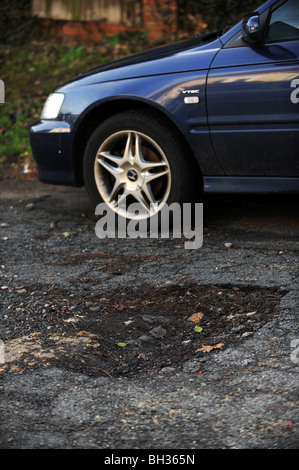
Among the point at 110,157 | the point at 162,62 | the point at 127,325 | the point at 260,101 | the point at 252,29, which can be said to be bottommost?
the point at 127,325

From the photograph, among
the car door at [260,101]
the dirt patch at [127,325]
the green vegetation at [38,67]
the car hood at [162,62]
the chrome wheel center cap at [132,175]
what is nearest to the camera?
the dirt patch at [127,325]

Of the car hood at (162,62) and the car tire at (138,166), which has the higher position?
the car hood at (162,62)

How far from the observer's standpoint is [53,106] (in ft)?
17.1

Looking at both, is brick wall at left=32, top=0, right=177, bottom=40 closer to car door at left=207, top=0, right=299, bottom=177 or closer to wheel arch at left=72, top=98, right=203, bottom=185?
wheel arch at left=72, top=98, right=203, bottom=185

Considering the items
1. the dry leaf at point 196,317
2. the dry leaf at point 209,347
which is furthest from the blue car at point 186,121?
the dry leaf at point 209,347

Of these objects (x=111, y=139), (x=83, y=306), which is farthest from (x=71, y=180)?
(x=83, y=306)

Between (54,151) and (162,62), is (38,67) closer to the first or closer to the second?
(54,151)

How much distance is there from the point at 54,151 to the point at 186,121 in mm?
1137

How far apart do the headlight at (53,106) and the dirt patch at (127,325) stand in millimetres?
1709

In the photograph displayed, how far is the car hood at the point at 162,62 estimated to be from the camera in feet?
14.9

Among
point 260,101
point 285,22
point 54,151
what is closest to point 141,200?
point 54,151

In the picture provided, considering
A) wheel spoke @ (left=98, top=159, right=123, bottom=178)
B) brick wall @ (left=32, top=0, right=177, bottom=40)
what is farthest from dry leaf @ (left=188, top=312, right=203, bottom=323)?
brick wall @ (left=32, top=0, right=177, bottom=40)

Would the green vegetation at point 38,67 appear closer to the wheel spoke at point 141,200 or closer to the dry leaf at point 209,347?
the wheel spoke at point 141,200
